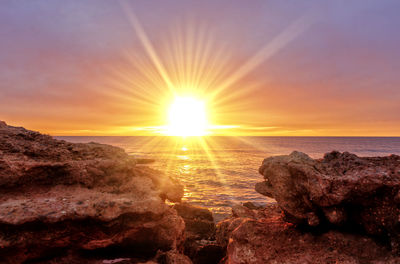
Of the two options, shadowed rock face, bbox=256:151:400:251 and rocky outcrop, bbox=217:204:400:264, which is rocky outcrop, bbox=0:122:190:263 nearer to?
rocky outcrop, bbox=217:204:400:264

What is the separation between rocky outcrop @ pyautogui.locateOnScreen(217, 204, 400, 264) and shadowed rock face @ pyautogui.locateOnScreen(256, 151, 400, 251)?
0.98 ft

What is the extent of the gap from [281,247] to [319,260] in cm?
97

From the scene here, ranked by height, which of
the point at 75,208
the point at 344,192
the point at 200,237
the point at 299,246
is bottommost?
the point at 200,237

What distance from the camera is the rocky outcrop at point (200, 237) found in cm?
764

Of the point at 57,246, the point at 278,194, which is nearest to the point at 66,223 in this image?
the point at 57,246

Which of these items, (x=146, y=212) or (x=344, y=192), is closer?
(x=344, y=192)

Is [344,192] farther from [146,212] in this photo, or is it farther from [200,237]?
[200,237]

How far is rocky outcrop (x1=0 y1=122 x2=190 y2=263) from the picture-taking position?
454 centimetres

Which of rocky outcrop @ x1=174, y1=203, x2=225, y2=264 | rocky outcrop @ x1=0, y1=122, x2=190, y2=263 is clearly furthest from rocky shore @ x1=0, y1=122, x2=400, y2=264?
rocky outcrop @ x1=174, y1=203, x2=225, y2=264

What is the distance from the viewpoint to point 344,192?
5469mm

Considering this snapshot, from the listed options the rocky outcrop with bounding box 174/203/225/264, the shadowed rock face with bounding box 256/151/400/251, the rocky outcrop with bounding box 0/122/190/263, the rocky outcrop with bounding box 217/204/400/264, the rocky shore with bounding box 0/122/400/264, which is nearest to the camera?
the rocky outcrop with bounding box 0/122/190/263

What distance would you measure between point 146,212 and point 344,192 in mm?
5290

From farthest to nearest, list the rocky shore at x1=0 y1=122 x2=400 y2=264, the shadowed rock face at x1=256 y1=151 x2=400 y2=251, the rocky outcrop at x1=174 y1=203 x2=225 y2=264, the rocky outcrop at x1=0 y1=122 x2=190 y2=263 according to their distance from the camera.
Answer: the rocky outcrop at x1=174 y1=203 x2=225 y2=264
the shadowed rock face at x1=256 y1=151 x2=400 y2=251
the rocky shore at x1=0 y1=122 x2=400 y2=264
the rocky outcrop at x1=0 y1=122 x2=190 y2=263

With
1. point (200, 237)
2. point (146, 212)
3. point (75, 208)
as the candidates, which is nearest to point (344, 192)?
point (146, 212)
